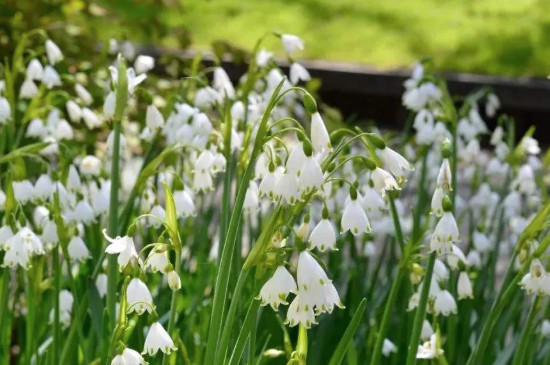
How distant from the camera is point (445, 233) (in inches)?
79.1

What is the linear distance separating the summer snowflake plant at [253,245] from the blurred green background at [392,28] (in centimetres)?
484

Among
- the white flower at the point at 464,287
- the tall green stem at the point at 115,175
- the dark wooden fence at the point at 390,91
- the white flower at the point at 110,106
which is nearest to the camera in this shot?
the tall green stem at the point at 115,175

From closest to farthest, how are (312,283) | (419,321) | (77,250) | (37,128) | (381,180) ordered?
(312,283)
(381,180)
(419,321)
(77,250)
(37,128)

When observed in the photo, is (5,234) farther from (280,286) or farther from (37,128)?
(37,128)

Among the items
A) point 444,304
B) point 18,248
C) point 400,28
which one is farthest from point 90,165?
point 400,28

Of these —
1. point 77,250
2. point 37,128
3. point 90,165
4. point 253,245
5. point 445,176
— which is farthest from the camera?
point 37,128

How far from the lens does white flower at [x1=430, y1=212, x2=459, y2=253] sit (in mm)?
2008

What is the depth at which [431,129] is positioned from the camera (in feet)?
10.6

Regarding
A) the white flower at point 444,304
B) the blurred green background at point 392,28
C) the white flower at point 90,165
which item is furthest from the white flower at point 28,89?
the blurred green background at point 392,28

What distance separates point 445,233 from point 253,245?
110 cm

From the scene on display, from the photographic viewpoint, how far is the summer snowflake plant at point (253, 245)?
6.00 feet

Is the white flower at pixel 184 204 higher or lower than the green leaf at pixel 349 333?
higher

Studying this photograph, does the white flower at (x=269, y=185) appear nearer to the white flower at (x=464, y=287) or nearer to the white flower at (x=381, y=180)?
the white flower at (x=381, y=180)

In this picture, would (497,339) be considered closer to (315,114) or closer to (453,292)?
(453,292)
